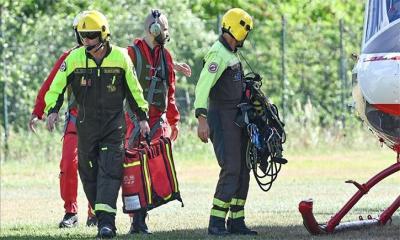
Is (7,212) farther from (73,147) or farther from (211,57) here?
(211,57)

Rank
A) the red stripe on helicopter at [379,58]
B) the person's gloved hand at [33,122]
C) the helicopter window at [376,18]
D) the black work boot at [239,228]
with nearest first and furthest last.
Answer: the red stripe on helicopter at [379,58]
the helicopter window at [376,18]
the black work boot at [239,228]
the person's gloved hand at [33,122]

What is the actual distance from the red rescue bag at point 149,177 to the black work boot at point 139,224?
0.99 feet

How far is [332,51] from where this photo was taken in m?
35.3

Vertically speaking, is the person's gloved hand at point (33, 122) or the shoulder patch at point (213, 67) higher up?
the shoulder patch at point (213, 67)

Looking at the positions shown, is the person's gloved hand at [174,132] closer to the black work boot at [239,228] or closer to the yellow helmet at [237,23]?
the black work boot at [239,228]

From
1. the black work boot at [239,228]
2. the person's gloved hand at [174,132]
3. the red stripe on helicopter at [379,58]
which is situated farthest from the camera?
the person's gloved hand at [174,132]

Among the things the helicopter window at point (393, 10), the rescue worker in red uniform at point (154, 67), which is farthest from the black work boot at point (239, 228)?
the helicopter window at point (393, 10)

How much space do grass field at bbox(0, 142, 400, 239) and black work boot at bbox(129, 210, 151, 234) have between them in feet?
0.72

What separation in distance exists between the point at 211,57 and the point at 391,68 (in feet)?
5.32

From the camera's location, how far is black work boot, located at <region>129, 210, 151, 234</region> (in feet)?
37.2

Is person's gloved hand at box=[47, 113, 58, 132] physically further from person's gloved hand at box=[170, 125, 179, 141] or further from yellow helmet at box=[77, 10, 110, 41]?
person's gloved hand at box=[170, 125, 179, 141]

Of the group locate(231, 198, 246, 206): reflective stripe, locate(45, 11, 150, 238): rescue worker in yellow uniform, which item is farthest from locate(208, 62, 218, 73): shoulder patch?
locate(231, 198, 246, 206): reflective stripe

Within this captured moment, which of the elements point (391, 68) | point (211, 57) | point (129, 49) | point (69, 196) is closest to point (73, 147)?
point (69, 196)

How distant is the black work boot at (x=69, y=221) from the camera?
→ 1266 centimetres
